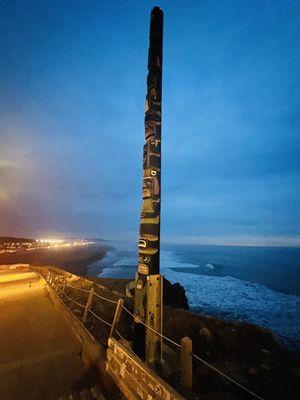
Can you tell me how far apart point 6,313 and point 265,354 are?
396 inches

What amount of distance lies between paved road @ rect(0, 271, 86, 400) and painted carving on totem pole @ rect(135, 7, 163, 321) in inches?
92.7

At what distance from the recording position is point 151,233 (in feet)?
16.0

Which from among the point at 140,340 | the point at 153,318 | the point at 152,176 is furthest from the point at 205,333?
the point at 152,176

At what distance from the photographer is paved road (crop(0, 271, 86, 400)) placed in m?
4.66

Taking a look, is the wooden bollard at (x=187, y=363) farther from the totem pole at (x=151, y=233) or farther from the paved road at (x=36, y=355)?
the paved road at (x=36, y=355)

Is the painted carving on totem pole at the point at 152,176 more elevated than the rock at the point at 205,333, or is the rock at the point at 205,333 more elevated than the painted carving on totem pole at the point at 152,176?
the painted carving on totem pole at the point at 152,176

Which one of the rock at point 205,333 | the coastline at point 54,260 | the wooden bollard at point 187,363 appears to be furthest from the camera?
the coastline at point 54,260

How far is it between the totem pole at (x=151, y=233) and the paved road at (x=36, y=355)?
6.40 feet

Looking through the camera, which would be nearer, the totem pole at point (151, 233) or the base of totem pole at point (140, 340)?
the totem pole at point (151, 233)

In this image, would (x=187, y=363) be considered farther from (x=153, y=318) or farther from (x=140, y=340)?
(x=140, y=340)

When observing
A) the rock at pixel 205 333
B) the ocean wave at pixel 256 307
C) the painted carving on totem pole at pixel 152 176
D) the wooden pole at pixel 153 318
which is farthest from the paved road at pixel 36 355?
the ocean wave at pixel 256 307

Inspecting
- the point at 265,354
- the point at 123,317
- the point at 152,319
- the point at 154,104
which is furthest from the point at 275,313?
the point at 154,104

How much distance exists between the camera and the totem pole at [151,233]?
467 cm

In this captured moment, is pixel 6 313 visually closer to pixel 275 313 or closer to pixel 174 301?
pixel 174 301
